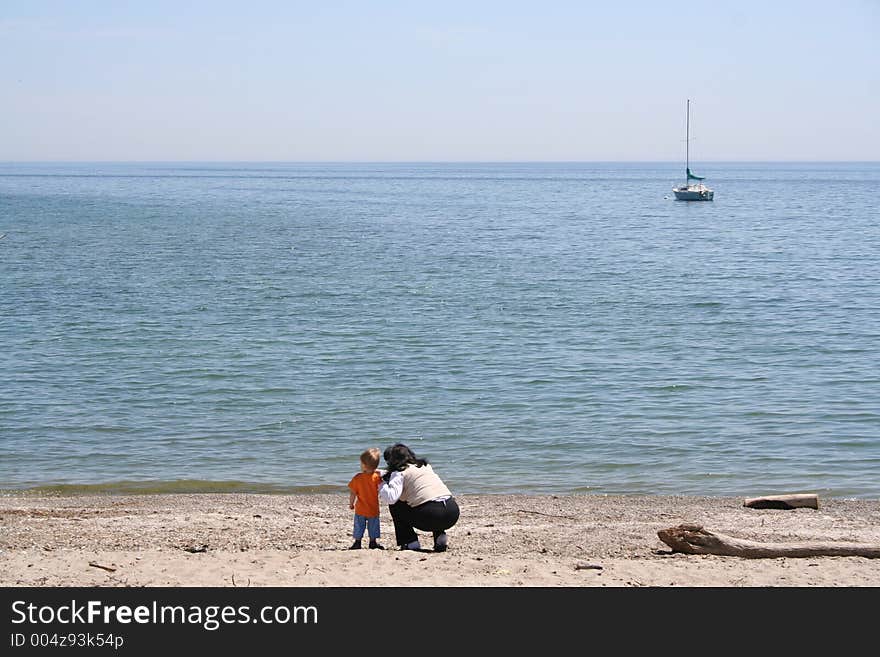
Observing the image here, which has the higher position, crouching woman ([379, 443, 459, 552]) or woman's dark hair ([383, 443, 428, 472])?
woman's dark hair ([383, 443, 428, 472])

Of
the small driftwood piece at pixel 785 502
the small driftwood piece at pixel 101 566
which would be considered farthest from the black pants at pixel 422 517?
the small driftwood piece at pixel 785 502

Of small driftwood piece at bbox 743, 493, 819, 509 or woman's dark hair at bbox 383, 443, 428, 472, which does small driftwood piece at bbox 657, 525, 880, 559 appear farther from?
small driftwood piece at bbox 743, 493, 819, 509

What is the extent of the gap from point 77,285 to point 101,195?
283 ft

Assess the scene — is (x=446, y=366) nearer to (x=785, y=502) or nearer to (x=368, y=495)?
(x=785, y=502)

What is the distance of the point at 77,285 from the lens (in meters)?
38.6

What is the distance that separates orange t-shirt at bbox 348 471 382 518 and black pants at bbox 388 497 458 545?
0.19 meters

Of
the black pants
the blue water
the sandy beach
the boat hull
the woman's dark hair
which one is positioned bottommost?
the blue water

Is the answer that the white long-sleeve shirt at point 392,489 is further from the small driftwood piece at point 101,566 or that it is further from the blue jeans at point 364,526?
the small driftwood piece at point 101,566

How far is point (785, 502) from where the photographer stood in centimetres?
1276

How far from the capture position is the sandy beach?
832 cm

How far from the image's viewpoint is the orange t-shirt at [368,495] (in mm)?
9797

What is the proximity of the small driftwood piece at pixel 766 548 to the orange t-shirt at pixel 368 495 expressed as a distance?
9.17 ft

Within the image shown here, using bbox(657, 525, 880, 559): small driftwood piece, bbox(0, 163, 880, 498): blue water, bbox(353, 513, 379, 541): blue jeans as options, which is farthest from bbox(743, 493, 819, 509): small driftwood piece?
bbox(353, 513, 379, 541): blue jeans
